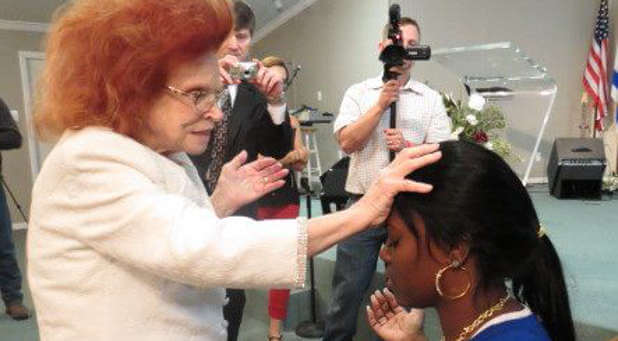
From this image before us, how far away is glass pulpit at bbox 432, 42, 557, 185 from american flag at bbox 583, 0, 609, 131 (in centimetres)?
52

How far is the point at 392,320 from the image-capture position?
4.23 feet

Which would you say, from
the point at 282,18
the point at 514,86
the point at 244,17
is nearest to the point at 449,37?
the point at 514,86

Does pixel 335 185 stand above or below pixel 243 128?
below

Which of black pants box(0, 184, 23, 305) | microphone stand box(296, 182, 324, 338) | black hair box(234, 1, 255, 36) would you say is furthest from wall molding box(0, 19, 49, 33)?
black hair box(234, 1, 255, 36)

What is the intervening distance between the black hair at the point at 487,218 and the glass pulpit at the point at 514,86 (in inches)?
Result: 107

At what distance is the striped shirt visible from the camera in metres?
2.10

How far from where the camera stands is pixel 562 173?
5191mm

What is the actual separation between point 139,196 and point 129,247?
75 millimetres

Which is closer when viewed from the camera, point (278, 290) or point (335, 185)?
point (278, 290)

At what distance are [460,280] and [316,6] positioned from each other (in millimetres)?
6398

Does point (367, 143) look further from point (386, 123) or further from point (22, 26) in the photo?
point (22, 26)

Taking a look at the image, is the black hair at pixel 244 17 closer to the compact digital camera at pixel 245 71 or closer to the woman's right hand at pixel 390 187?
the compact digital camera at pixel 245 71

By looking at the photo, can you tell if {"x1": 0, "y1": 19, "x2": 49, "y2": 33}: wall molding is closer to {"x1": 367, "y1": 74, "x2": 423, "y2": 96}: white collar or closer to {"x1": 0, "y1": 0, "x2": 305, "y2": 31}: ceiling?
{"x1": 0, "y1": 0, "x2": 305, "y2": 31}: ceiling

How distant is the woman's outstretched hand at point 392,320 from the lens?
125 cm
